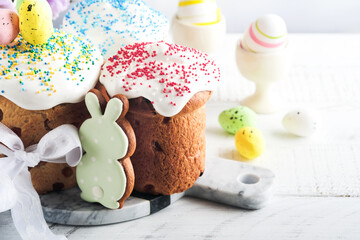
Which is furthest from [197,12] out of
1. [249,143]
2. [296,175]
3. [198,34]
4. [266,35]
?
[296,175]

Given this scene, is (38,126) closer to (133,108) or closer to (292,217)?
(133,108)

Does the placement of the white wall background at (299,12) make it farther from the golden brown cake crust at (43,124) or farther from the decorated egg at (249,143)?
the golden brown cake crust at (43,124)

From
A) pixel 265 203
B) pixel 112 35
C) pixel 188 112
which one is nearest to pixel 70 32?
pixel 112 35

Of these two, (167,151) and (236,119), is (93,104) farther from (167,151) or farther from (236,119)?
(236,119)

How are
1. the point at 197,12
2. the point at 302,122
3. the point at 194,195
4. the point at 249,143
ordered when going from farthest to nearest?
the point at 197,12
the point at 302,122
the point at 249,143
the point at 194,195

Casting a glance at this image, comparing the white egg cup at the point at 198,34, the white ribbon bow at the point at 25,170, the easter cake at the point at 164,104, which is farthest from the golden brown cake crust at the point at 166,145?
the white egg cup at the point at 198,34
